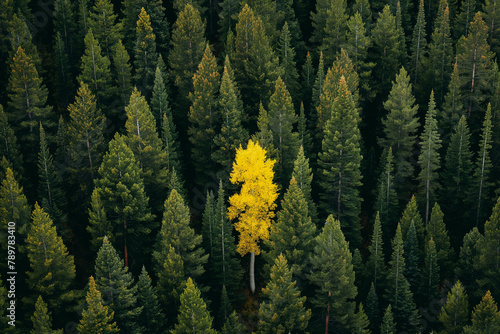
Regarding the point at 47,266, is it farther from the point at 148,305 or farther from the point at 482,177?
the point at 482,177

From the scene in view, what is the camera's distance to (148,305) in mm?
57312

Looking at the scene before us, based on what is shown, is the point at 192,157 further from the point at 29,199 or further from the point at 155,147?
the point at 29,199

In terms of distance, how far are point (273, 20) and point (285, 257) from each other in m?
36.5

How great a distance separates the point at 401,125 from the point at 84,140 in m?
32.6

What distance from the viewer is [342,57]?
246ft

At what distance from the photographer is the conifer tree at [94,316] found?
5350 cm

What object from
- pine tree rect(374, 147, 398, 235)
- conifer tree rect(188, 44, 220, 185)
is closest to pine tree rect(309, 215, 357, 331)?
pine tree rect(374, 147, 398, 235)

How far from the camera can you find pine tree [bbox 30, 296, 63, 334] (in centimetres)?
5497

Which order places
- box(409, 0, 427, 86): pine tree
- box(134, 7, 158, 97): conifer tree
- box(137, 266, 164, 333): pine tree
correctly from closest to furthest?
box(137, 266, 164, 333): pine tree → box(134, 7, 158, 97): conifer tree → box(409, 0, 427, 86): pine tree

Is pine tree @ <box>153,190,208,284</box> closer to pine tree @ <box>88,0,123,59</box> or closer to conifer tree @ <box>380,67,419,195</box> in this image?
conifer tree @ <box>380,67,419,195</box>

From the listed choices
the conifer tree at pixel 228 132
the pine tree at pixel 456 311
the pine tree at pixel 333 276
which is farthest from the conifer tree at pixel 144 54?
the pine tree at pixel 456 311

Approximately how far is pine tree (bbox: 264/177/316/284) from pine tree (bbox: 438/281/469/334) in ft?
41.4

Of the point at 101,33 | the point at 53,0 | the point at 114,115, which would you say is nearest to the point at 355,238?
Answer: the point at 114,115

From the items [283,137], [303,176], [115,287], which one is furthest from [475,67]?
[115,287]
